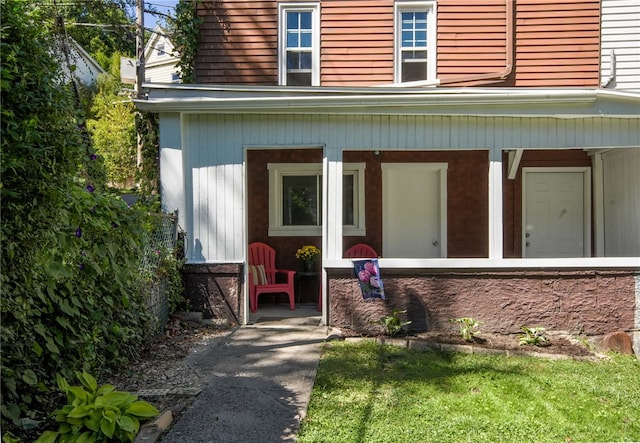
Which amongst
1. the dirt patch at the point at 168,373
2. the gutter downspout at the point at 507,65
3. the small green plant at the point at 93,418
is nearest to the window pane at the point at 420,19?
the gutter downspout at the point at 507,65

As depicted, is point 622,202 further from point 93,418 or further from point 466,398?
point 93,418

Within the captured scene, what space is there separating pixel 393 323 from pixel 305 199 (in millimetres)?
3331

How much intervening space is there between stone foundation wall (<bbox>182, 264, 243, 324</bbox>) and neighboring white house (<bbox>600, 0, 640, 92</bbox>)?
687 centimetres

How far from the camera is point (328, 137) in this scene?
21.7ft

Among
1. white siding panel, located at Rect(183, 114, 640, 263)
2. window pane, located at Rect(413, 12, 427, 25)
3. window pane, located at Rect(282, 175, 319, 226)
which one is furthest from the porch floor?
window pane, located at Rect(413, 12, 427, 25)

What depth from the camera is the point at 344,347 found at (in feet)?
18.7

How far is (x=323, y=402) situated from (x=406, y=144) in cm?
378

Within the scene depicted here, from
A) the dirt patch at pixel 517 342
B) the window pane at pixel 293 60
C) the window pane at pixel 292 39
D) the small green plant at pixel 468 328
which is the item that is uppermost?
the window pane at pixel 292 39

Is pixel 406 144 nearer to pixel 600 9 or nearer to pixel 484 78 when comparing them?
pixel 484 78

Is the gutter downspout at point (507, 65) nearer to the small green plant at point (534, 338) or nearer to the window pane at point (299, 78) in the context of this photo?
the window pane at point (299, 78)

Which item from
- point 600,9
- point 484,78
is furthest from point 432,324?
point 600,9

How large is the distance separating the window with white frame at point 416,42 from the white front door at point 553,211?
2625 mm

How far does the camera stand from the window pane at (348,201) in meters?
8.72

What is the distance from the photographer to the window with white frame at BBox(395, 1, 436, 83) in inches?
335
